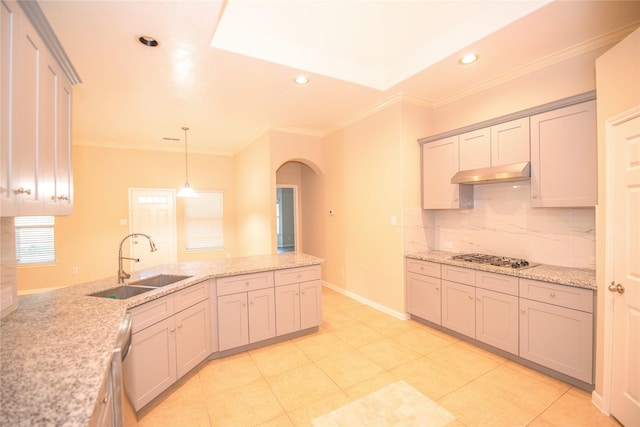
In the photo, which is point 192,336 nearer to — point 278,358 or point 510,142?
point 278,358

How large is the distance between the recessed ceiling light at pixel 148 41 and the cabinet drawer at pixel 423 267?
3.53 metres

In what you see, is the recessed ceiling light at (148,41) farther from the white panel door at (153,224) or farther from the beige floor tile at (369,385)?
the white panel door at (153,224)

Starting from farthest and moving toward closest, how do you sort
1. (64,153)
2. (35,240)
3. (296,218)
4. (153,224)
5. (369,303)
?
(296,218), (153,224), (35,240), (369,303), (64,153)

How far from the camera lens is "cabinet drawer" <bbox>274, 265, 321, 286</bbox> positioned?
3.11 m

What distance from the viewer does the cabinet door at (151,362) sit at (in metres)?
1.95

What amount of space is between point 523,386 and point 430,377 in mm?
729

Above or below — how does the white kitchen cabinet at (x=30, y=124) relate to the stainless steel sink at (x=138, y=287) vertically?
above

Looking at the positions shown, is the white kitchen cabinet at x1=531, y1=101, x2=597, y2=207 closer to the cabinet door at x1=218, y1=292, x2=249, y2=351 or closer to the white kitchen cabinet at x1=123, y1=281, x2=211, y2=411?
the cabinet door at x1=218, y1=292, x2=249, y2=351

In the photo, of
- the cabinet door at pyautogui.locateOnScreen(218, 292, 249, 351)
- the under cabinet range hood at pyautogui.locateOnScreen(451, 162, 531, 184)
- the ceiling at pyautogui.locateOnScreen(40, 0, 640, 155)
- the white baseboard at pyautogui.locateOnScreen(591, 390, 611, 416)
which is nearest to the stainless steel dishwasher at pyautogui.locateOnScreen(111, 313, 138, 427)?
the cabinet door at pyautogui.locateOnScreen(218, 292, 249, 351)

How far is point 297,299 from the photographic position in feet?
10.6

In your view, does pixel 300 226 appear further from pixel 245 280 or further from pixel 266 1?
pixel 266 1

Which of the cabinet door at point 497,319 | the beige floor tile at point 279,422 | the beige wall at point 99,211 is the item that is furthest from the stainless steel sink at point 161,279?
the beige wall at point 99,211

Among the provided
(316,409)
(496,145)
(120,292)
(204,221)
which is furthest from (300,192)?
(316,409)

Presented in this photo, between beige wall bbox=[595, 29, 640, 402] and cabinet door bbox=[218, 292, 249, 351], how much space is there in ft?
9.73
